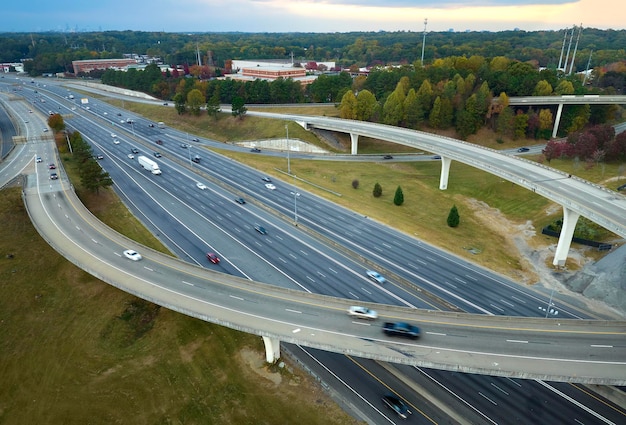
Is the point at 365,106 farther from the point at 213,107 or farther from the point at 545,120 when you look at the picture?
the point at 545,120

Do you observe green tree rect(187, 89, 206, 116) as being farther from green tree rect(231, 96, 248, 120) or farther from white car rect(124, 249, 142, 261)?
white car rect(124, 249, 142, 261)

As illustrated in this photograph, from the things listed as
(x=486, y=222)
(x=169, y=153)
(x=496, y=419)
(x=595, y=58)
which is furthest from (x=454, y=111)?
(x=595, y=58)

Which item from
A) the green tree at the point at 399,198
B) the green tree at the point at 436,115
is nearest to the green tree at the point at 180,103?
the green tree at the point at 436,115

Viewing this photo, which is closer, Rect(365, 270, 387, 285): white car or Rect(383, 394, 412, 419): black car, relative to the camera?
Rect(383, 394, 412, 419): black car

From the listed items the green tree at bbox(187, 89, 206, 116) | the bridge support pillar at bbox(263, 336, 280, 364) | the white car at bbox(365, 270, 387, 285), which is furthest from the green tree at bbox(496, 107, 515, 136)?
the green tree at bbox(187, 89, 206, 116)

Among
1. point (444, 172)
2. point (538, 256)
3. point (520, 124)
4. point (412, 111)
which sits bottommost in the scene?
point (538, 256)

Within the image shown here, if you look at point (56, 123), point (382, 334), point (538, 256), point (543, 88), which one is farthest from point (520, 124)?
point (56, 123)
